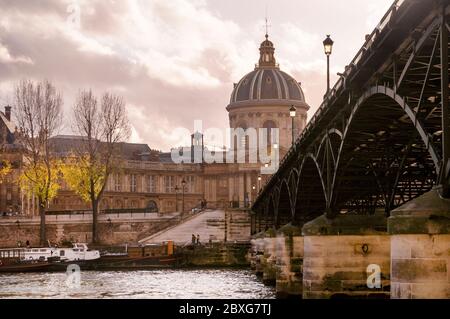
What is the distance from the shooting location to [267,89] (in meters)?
180

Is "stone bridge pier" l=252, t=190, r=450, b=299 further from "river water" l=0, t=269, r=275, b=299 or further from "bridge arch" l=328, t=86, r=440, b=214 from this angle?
"river water" l=0, t=269, r=275, b=299

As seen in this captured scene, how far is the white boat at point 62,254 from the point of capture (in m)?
79.4

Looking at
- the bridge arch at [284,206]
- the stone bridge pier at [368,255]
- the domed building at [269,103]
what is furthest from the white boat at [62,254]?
the domed building at [269,103]

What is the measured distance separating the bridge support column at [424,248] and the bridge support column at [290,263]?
26.5 m

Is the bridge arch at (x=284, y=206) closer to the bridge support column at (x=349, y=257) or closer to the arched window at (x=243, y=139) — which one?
the bridge support column at (x=349, y=257)

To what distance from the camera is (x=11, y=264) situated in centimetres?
7738

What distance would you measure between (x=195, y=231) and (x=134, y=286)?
154ft

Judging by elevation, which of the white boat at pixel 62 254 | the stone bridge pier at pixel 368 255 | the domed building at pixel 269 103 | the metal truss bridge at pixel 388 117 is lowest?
the white boat at pixel 62 254

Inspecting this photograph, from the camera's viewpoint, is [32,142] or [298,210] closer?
[298,210]

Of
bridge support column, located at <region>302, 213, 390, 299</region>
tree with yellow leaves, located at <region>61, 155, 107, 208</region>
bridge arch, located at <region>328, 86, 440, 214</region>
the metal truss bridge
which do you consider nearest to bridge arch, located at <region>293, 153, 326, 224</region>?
the metal truss bridge

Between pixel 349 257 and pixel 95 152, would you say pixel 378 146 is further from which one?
pixel 95 152

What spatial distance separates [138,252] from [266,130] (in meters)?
97.3

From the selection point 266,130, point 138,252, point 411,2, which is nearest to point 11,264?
point 138,252
